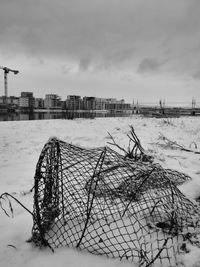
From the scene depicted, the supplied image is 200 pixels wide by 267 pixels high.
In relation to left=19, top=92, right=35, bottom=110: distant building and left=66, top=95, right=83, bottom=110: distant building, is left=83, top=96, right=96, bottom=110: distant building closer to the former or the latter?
left=66, top=95, right=83, bottom=110: distant building

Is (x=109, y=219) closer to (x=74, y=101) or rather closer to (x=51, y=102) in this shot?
(x=74, y=101)

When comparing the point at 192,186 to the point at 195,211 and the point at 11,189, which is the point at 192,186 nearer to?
the point at 195,211

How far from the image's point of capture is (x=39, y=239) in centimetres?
204

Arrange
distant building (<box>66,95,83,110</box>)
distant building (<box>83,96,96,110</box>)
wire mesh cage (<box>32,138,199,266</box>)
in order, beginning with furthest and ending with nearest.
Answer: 1. distant building (<box>83,96,96,110</box>)
2. distant building (<box>66,95,83,110</box>)
3. wire mesh cage (<box>32,138,199,266</box>)

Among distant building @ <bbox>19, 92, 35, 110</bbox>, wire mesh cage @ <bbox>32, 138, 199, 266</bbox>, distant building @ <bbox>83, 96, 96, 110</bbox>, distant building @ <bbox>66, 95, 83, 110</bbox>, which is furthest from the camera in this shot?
distant building @ <bbox>19, 92, 35, 110</bbox>

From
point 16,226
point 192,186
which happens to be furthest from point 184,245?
point 16,226

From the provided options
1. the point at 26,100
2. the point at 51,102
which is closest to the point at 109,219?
the point at 51,102

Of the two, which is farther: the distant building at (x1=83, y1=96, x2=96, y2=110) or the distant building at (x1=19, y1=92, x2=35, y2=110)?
the distant building at (x1=19, y1=92, x2=35, y2=110)

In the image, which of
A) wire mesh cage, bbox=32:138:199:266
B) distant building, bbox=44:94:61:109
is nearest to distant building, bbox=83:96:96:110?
distant building, bbox=44:94:61:109

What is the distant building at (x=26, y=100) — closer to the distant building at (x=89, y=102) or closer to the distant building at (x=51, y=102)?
the distant building at (x=51, y=102)

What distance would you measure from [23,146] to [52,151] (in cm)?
570

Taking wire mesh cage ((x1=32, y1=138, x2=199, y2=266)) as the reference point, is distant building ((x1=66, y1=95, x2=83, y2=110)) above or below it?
above

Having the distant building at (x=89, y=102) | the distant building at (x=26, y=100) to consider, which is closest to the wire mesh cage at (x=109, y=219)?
the distant building at (x=89, y=102)

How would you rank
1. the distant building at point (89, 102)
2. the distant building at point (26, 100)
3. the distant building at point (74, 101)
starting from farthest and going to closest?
the distant building at point (26, 100), the distant building at point (89, 102), the distant building at point (74, 101)
